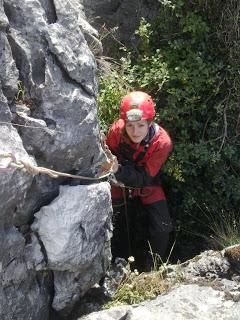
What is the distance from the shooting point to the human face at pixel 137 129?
4.52 m

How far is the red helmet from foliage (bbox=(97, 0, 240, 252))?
74 cm

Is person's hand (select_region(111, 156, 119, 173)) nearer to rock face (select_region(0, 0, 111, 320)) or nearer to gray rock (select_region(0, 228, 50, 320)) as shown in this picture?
rock face (select_region(0, 0, 111, 320))

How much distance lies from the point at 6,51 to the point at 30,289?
1847 mm

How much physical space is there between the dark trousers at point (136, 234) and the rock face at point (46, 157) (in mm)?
1514

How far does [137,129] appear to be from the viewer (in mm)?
4527

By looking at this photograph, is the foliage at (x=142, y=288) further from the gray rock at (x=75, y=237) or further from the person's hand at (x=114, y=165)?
the person's hand at (x=114, y=165)

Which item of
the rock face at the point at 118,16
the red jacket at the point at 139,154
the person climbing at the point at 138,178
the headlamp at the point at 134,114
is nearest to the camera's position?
the headlamp at the point at 134,114

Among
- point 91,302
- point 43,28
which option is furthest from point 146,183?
point 43,28

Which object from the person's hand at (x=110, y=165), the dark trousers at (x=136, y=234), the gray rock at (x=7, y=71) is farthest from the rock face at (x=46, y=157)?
the dark trousers at (x=136, y=234)

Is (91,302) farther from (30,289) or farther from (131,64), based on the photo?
(131,64)

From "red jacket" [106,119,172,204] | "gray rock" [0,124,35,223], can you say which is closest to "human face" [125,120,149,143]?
"red jacket" [106,119,172,204]

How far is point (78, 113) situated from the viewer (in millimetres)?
3658

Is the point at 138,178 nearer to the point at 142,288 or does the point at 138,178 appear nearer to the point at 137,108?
the point at 137,108

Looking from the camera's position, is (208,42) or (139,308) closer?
(139,308)
